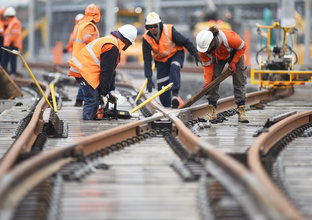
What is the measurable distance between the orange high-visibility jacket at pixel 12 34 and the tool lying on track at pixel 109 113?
874 cm

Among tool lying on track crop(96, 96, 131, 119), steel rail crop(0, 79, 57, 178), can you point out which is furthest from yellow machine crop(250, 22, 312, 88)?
steel rail crop(0, 79, 57, 178)

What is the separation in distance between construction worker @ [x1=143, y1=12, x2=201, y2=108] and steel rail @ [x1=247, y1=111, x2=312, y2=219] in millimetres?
1976

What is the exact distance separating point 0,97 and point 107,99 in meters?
4.34

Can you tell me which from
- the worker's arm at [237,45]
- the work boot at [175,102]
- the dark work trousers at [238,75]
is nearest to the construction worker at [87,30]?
the work boot at [175,102]

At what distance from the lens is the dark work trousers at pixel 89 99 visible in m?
8.98

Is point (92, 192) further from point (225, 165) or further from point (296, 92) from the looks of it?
point (296, 92)

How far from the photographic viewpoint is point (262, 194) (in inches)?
157

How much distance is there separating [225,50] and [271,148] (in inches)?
84.4

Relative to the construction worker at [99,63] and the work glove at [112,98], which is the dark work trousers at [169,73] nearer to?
the work glove at [112,98]

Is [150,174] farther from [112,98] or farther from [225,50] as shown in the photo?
→ [112,98]

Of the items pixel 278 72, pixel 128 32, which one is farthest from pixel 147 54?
pixel 278 72

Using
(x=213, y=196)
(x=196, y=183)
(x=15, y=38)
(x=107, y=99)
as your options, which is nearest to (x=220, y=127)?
(x=107, y=99)

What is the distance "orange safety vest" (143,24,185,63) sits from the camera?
10.1 metres

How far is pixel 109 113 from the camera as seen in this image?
9.33 metres
